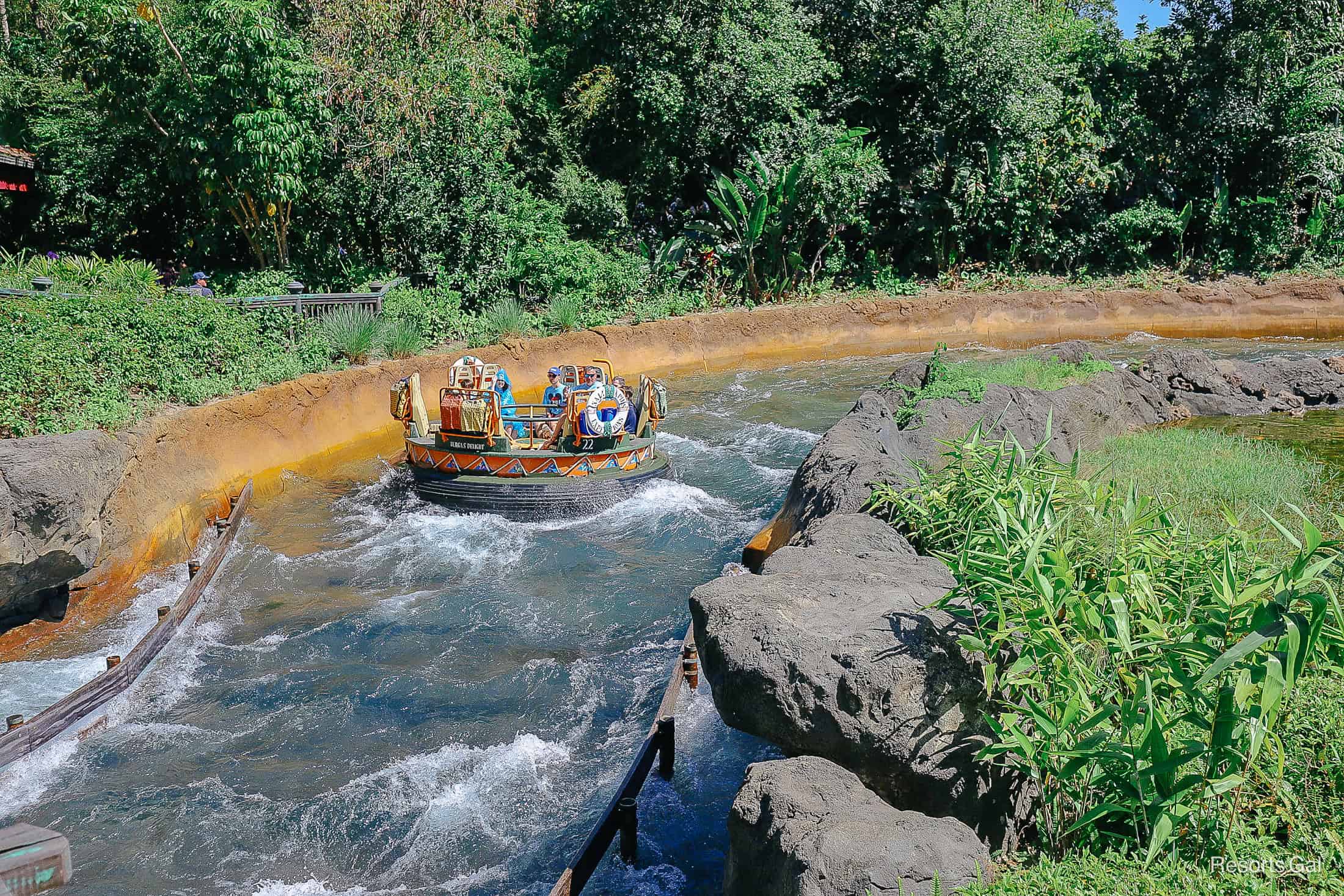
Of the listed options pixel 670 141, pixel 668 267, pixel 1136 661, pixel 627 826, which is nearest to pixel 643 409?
pixel 627 826

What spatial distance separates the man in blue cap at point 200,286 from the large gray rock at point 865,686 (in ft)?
34.6

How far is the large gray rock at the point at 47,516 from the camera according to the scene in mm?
8305

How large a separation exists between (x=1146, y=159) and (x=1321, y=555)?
21924mm

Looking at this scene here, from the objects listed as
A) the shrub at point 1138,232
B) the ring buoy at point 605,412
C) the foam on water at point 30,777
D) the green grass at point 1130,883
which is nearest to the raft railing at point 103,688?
the foam on water at point 30,777

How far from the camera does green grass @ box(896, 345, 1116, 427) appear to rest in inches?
444

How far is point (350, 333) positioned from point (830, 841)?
12049 mm

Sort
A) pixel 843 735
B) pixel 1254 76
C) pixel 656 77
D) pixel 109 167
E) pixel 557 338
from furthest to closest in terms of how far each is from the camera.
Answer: pixel 1254 76 < pixel 656 77 < pixel 109 167 < pixel 557 338 < pixel 843 735

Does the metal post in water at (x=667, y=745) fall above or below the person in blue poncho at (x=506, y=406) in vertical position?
below

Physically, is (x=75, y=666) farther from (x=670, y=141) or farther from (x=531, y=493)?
(x=670, y=141)

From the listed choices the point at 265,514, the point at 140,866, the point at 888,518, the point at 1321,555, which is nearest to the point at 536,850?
the point at 140,866

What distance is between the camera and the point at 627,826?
549 centimetres

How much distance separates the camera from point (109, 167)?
18.5 meters

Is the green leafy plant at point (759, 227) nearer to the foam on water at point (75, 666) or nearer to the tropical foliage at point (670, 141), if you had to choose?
the tropical foliage at point (670, 141)

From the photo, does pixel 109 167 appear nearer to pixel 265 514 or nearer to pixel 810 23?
pixel 265 514
